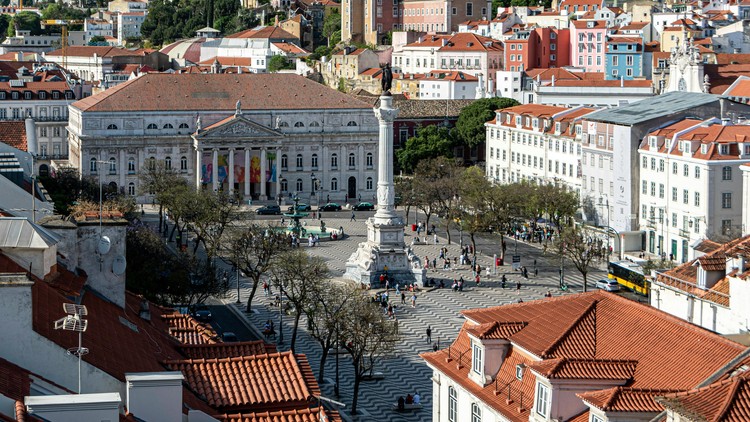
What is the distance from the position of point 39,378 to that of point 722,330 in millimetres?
19419

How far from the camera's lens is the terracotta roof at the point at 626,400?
25.5m

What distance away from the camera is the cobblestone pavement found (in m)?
52.8

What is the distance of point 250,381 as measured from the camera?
2434cm

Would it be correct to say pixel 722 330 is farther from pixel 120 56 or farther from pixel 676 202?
pixel 120 56

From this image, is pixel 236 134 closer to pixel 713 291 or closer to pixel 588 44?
pixel 588 44

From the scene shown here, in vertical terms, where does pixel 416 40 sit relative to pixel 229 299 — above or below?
above

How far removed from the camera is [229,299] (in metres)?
72.6

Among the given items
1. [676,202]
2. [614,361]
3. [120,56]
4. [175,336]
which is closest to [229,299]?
[676,202]

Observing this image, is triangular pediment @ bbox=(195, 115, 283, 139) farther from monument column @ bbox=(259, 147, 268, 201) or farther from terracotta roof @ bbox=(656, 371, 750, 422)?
terracotta roof @ bbox=(656, 371, 750, 422)

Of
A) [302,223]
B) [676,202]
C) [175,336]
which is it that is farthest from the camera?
[302,223]

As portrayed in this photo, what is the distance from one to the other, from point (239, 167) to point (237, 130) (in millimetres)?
2942

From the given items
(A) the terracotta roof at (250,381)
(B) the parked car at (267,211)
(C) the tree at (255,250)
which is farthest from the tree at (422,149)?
(A) the terracotta roof at (250,381)

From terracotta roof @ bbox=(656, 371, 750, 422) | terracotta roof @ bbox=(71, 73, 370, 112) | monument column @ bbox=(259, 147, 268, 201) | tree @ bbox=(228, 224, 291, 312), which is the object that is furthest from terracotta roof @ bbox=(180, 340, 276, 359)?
monument column @ bbox=(259, 147, 268, 201)

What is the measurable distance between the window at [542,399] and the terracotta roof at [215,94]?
8898 cm
